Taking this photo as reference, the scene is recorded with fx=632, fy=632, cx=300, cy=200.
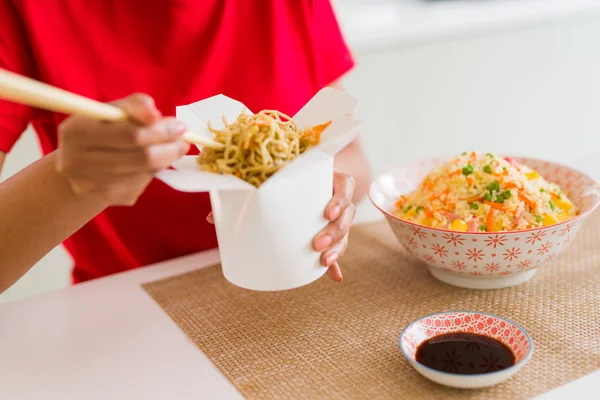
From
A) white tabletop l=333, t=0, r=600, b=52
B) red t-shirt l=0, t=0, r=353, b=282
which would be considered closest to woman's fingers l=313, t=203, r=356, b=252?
red t-shirt l=0, t=0, r=353, b=282

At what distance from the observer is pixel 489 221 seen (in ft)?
3.87

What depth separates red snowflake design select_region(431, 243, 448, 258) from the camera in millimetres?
1176

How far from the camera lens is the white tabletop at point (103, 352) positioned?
3.17ft

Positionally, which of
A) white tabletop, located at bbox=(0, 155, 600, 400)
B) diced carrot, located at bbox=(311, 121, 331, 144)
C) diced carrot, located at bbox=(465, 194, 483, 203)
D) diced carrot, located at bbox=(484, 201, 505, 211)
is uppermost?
diced carrot, located at bbox=(311, 121, 331, 144)

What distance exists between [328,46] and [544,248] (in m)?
0.73

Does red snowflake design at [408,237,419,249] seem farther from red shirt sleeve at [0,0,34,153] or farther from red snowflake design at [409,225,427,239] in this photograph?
red shirt sleeve at [0,0,34,153]

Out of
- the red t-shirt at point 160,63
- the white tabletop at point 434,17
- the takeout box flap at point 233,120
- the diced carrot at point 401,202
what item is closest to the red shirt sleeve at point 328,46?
the red t-shirt at point 160,63

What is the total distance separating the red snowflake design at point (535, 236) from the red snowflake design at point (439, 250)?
0.15 metres

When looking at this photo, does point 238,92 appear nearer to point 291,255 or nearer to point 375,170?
point 291,255

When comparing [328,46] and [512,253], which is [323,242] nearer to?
[512,253]

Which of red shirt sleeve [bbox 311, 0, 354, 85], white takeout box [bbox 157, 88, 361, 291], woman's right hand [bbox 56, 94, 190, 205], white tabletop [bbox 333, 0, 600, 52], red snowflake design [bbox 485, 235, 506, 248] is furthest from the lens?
white tabletop [bbox 333, 0, 600, 52]

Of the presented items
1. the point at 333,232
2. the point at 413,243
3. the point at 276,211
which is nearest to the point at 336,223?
the point at 333,232

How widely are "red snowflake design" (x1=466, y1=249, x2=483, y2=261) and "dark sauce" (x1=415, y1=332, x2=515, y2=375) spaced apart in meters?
0.19

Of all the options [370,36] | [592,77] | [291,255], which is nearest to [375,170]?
[370,36]
